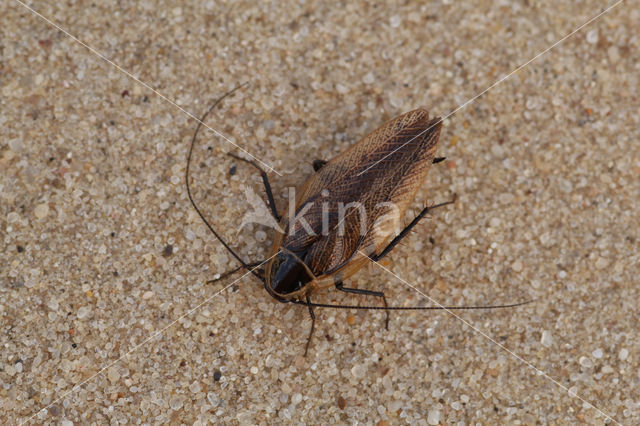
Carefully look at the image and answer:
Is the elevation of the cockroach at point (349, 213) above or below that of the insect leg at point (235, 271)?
above

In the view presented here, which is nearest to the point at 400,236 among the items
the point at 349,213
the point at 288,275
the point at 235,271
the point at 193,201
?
the point at 349,213

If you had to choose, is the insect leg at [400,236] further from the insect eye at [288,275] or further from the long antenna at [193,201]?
the long antenna at [193,201]

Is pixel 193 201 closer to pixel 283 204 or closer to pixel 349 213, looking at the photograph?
pixel 283 204

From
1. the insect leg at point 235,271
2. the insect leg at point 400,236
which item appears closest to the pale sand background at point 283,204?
the insect leg at point 235,271

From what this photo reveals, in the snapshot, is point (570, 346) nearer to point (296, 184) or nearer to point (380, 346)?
point (380, 346)

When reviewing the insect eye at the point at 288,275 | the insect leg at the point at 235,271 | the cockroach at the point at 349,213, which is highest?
the cockroach at the point at 349,213

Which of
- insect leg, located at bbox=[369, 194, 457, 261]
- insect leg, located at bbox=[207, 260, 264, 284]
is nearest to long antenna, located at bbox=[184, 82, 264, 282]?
insect leg, located at bbox=[207, 260, 264, 284]

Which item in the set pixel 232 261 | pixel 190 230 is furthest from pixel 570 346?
pixel 190 230
